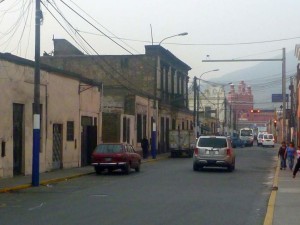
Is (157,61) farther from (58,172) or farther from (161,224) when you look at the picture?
(161,224)

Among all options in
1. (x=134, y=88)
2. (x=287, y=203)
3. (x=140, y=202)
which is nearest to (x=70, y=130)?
(x=140, y=202)

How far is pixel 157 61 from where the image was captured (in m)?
63.4

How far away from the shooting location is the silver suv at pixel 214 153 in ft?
113

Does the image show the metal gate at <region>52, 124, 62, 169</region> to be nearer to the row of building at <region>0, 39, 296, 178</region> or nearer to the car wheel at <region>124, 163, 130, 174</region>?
the row of building at <region>0, 39, 296, 178</region>

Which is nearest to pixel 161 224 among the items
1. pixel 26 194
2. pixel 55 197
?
pixel 55 197

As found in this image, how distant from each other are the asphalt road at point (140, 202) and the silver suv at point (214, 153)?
5663mm

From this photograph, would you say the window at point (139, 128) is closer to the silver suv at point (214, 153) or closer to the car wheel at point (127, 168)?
the silver suv at point (214, 153)

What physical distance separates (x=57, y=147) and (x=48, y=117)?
2.43m

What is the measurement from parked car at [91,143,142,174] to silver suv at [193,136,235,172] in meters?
3.85

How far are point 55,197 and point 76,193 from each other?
4.79ft

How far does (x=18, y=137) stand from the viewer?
98.5 feet

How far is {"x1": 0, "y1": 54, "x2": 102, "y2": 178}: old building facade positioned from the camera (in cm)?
2848

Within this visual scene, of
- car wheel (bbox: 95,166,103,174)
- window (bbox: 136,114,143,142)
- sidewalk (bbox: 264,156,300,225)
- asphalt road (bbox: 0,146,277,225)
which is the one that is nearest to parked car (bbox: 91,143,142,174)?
car wheel (bbox: 95,166,103,174)

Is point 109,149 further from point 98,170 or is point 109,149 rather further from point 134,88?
point 134,88
